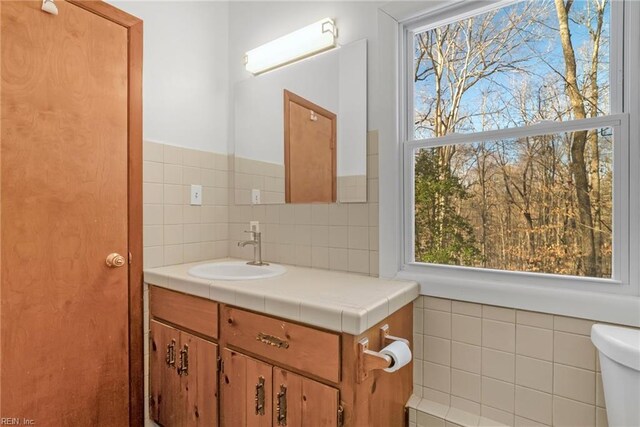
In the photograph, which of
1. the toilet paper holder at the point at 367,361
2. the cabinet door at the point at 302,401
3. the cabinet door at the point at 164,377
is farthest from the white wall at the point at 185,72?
the toilet paper holder at the point at 367,361

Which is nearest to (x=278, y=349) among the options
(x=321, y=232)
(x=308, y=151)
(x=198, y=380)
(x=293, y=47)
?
(x=198, y=380)

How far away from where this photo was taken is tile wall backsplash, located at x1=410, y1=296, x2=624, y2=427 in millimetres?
1117

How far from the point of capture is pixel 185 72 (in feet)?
6.09

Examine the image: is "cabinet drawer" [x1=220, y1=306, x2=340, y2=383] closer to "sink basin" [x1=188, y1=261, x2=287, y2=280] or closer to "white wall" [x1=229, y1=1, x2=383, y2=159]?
"sink basin" [x1=188, y1=261, x2=287, y2=280]

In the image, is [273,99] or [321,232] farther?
[273,99]

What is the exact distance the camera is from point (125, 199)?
157 cm

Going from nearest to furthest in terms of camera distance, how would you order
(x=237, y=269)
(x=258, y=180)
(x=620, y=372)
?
(x=620, y=372) → (x=237, y=269) → (x=258, y=180)

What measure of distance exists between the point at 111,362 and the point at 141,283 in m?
0.37

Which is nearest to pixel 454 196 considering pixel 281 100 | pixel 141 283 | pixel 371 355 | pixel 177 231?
pixel 371 355

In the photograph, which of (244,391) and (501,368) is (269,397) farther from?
(501,368)

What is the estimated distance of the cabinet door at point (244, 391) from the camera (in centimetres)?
120

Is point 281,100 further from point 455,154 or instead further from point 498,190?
point 498,190

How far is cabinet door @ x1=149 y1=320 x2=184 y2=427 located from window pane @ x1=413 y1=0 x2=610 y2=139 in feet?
4.99

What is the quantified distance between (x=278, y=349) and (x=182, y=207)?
106cm
